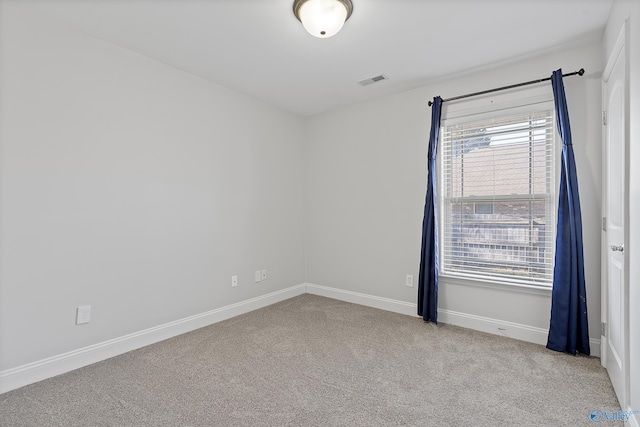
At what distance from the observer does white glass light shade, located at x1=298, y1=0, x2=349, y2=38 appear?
6.58 ft

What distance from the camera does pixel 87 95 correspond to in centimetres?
243

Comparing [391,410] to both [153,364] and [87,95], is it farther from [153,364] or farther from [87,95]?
[87,95]

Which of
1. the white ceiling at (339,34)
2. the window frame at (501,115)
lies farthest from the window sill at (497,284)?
the white ceiling at (339,34)

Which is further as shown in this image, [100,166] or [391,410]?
[100,166]

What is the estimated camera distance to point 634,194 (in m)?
1.62

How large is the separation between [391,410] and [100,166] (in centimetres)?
271

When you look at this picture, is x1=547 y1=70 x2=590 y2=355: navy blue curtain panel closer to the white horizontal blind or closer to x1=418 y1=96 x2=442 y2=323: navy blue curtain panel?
the white horizontal blind

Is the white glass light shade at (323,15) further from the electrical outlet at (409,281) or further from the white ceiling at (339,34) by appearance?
the electrical outlet at (409,281)

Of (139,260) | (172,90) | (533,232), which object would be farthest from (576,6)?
(139,260)

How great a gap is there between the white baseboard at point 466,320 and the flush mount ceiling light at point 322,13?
9.20ft

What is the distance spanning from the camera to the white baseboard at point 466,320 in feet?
9.03

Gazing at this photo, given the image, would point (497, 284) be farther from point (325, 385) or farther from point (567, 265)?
point (325, 385)

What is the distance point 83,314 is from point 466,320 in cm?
333

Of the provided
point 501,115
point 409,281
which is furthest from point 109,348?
point 501,115
